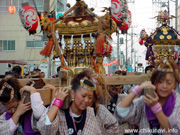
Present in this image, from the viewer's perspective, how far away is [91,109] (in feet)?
9.70

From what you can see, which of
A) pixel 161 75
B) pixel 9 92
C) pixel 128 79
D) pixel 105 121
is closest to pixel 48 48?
pixel 128 79

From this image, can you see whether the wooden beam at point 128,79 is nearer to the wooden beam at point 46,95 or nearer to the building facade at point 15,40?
the wooden beam at point 46,95

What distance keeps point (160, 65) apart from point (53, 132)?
3.87 feet

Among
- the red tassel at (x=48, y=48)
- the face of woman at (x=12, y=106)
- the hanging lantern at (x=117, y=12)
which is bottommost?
the face of woman at (x=12, y=106)

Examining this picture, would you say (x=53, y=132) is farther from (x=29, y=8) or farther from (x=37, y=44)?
(x=37, y=44)

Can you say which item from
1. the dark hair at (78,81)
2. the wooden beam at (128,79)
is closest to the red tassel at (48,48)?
the wooden beam at (128,79)

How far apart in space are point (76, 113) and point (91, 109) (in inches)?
7.4

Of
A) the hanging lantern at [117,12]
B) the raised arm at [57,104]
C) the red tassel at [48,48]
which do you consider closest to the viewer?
the raised arm at [57,104]

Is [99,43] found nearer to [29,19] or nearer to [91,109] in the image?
[91,109]

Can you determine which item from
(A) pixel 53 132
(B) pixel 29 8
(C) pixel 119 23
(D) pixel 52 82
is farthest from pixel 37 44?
(A) pixel 53 132

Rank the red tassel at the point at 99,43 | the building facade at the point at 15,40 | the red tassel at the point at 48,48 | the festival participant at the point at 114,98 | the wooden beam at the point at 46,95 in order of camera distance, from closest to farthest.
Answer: the wooden beam at the point at 46,95
the festival participant at the point at 114,98
the red tassel at the point at 99,43
the red tassel at the point at 48,48
the building facade at the point at 15,40

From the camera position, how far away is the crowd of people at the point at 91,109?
2.52m

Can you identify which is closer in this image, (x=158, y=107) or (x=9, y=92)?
(x=158, y=107)

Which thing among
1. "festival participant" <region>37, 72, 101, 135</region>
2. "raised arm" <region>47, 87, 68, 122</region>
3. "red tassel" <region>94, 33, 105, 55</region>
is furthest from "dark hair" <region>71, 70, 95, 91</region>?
"red tassel" <region>94, 33, 105, 55</region>
